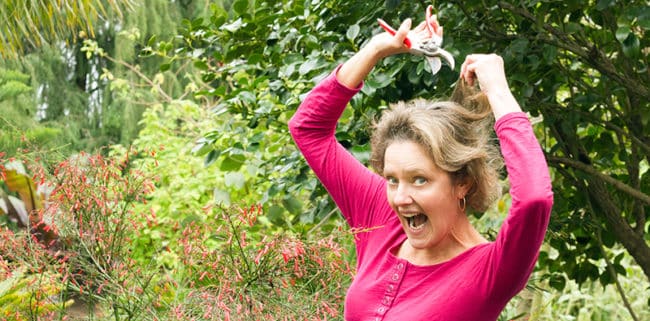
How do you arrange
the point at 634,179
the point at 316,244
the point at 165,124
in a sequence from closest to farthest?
the point at 316,244
the point at 634,179
the point at 165,124

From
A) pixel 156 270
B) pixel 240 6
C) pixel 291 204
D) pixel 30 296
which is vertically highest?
pixel 240 6

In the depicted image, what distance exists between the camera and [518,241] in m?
1.82

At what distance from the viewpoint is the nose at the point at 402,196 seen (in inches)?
79.7

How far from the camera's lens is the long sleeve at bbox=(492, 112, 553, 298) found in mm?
1777

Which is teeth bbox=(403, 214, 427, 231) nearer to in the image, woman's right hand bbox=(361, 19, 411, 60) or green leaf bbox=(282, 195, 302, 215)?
woman's right hand bbox=(361, 19, 411, 60)

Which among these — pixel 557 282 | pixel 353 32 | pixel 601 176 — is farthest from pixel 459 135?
pixel 557 282

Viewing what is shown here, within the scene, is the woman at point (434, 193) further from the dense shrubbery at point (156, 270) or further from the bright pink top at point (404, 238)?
the dense shrubbery at point (156, 270)

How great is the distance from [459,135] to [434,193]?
0.15 metres

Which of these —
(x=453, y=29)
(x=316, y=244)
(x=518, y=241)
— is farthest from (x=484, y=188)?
(x=453, y=29)

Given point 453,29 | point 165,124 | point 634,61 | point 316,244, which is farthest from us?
point 165,124

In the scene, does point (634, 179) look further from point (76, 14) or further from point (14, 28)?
point (14, 28)

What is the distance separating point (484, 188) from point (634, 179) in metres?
2.10

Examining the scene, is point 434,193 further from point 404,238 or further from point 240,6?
point 240,6

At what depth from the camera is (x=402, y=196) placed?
2029 millimetres
